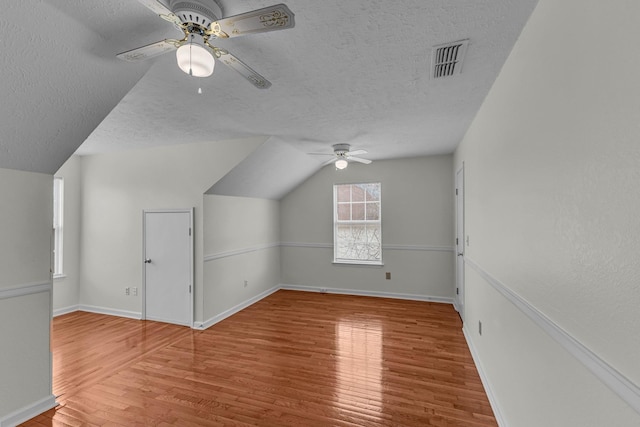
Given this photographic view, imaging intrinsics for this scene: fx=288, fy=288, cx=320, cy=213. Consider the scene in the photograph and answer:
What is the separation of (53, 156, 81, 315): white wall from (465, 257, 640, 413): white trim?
5.84 m

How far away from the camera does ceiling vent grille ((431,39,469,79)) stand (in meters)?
1.73

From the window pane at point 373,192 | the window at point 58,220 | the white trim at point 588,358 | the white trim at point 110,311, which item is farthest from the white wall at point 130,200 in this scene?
the white trim at point 588,358

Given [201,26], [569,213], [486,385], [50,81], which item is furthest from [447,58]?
[486,385]

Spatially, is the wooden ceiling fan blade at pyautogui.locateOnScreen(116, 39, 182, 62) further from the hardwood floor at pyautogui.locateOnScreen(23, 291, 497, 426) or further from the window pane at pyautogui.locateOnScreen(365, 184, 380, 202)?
the window pane at pyautogui.locateOnScreen(365, 184, 380, 202)

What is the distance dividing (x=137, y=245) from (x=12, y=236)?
7.21ft

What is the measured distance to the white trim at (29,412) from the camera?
208 cm

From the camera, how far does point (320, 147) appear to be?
4.23 metres

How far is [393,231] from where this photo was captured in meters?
5.30

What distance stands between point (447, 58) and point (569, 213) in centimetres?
125

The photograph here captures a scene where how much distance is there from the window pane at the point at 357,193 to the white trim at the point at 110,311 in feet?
13.3

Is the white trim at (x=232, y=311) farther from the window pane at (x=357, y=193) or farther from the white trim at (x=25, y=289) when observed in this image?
the window pane at (x=357, y=193)

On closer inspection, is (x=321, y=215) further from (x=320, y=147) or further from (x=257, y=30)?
(x=257, y=30)

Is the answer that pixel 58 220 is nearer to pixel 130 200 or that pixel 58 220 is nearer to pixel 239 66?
pixel 130 200

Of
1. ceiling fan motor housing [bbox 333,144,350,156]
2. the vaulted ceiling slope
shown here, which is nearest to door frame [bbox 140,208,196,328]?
the vaulted ceiling slope
